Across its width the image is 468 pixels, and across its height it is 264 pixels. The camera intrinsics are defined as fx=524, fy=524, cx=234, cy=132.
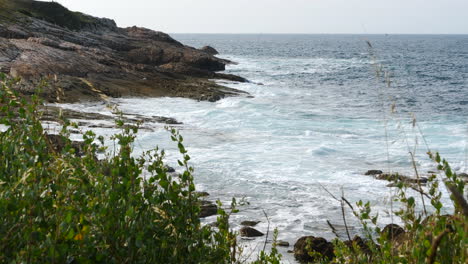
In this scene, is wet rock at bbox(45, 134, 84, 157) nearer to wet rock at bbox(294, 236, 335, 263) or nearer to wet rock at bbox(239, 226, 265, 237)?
wet rock at bbox(239, 226, 265, 237)

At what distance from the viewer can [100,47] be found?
42.3 m

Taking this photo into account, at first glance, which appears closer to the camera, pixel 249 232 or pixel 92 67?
pixel 249 232

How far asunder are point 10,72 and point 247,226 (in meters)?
17.2

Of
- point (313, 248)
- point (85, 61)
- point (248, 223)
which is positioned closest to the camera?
point (313, 248)

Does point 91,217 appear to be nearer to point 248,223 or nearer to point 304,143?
point 248,223

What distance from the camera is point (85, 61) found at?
30578mm

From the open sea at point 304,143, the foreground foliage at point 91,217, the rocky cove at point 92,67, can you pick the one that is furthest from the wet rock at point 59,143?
the rocky cove at point 92,67

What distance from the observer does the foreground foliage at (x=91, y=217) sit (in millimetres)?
2713

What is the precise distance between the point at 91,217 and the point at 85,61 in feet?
95.6

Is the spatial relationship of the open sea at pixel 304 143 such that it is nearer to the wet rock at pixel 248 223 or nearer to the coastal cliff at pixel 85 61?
the wet rock at pixel 248 223

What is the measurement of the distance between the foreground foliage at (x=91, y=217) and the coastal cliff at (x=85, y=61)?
1248cm

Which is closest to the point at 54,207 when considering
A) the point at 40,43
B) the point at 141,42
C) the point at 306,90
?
the point at 40,43

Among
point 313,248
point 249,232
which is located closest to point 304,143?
point 249,232

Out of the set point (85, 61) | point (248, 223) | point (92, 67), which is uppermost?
point (85, 61)
